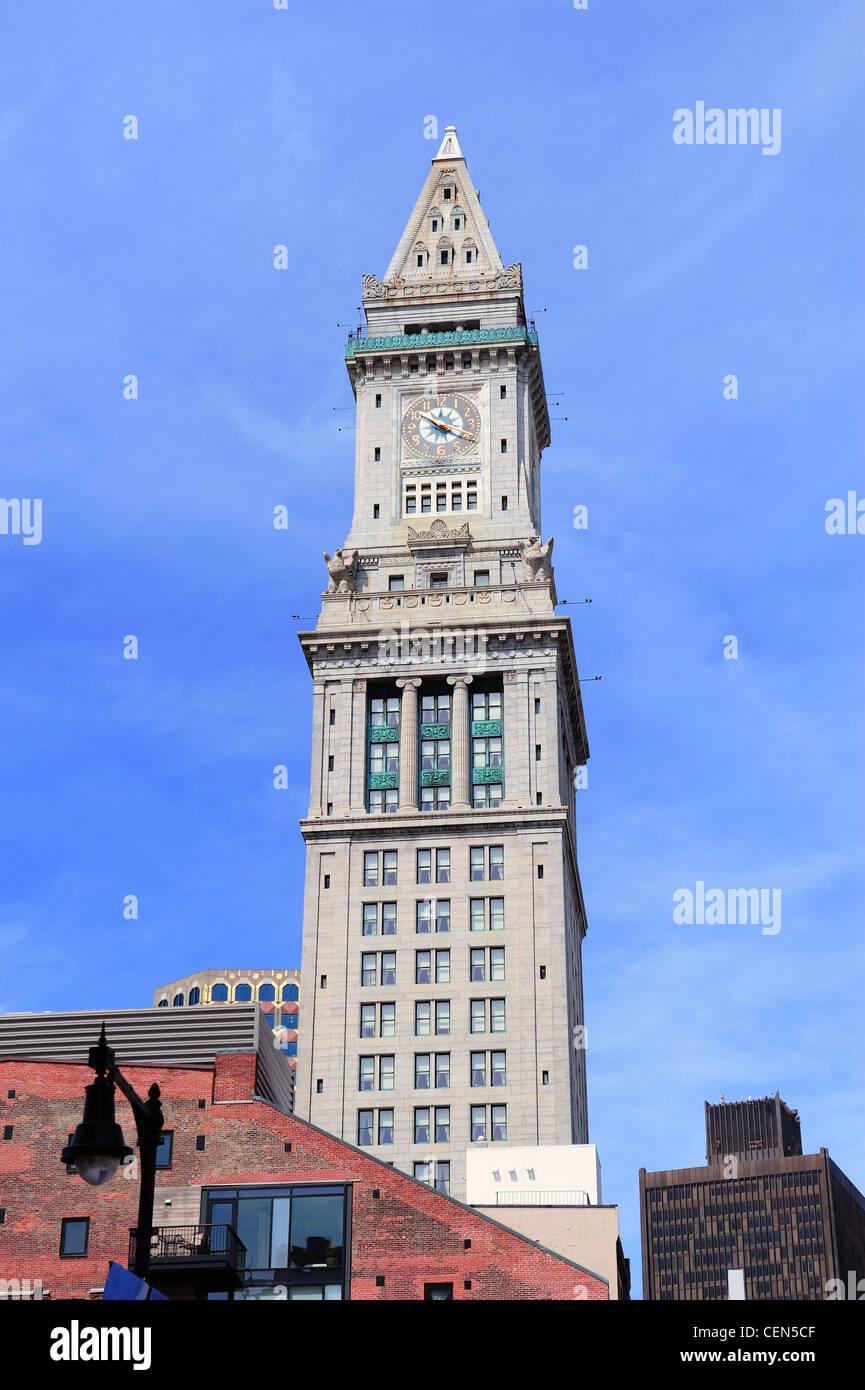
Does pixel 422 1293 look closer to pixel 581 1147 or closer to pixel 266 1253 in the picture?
pixel 266 1253

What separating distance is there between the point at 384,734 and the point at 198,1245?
81.3 metres

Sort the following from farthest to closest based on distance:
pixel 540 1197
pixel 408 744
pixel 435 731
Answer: pixel 435 731
pixel 408 744
pixel 540 1197

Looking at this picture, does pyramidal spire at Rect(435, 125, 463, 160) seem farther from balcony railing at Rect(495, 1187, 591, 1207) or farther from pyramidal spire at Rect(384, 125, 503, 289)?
balcony railing at Rect(495, 1187, 591, 1207)

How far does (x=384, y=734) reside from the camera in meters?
141

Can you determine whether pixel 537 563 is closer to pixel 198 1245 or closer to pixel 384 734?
pixel 384 734

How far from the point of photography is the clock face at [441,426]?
15500 centimetres

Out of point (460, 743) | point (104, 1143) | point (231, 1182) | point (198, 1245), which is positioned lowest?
point (104, 1143)

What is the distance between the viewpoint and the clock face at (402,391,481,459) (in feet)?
509

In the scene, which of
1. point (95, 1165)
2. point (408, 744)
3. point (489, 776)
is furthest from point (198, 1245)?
point (408, 744)

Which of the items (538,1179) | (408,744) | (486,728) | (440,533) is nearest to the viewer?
(538,1179)

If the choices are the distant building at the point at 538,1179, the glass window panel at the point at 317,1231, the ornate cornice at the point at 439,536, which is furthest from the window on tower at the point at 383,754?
the glass window panel at the point at 317,1231

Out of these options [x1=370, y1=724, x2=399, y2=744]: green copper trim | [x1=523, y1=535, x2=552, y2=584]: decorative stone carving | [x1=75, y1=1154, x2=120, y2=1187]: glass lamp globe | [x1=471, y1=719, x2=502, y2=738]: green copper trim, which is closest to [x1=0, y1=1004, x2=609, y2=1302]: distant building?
[x1=75, y1=1154, x2=120, y2=1187]: glass lamp globe

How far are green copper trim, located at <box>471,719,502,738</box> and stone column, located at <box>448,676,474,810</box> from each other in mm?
513
